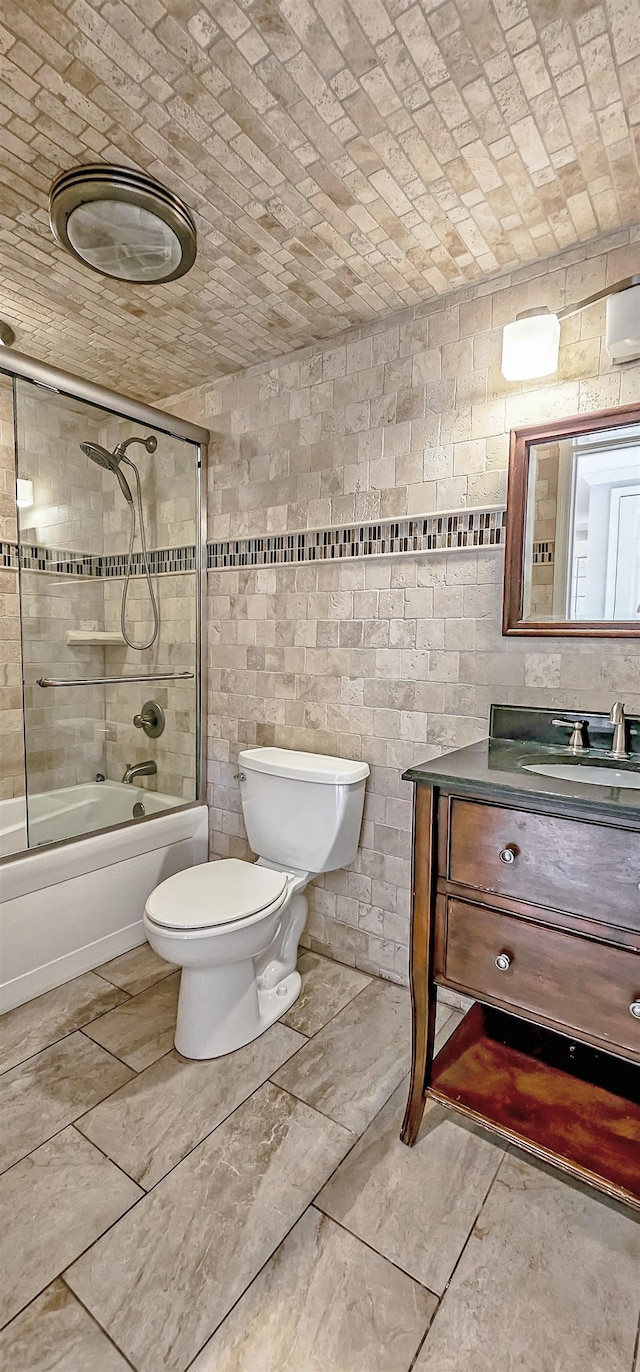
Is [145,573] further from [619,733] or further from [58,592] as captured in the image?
[619,733]

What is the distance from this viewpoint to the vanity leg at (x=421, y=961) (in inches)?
50.6

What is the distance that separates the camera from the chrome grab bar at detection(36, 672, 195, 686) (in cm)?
215

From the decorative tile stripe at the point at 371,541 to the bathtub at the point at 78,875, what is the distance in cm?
109

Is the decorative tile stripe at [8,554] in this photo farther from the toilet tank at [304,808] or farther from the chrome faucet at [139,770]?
the toilet tank at [304,808]

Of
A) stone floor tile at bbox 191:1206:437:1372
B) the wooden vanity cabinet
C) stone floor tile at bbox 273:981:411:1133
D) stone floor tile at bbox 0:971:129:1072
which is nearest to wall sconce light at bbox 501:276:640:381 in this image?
the wooden vanity cabinet

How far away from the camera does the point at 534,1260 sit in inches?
45.3

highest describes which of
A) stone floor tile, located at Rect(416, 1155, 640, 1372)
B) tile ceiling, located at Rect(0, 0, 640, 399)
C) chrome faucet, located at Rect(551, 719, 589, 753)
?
tile ceiling, located at Rect(0, 0, 640, 399)

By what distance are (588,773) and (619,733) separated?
0.14 m

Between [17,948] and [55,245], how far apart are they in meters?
2.10

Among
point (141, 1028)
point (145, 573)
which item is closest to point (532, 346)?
point (145, 573)

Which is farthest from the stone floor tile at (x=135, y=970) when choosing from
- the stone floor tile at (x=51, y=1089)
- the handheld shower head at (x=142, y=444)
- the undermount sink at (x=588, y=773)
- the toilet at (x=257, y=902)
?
the handheld shower head at (x=142, y=444)

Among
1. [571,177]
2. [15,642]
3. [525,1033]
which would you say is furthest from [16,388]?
[525,1033]

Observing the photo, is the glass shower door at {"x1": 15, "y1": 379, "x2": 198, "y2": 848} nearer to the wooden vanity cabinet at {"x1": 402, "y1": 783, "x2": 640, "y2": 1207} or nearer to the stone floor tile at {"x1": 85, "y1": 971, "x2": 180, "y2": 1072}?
the stone floor tile at {"x1": 85, "y1": 971, "x2": 180, "y2": 1072}

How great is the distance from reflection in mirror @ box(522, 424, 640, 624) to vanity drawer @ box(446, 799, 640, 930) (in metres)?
0.69
